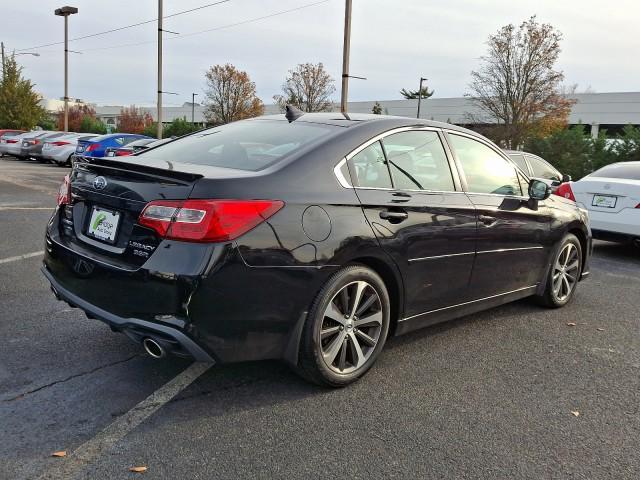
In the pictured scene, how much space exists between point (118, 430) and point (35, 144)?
24.1m

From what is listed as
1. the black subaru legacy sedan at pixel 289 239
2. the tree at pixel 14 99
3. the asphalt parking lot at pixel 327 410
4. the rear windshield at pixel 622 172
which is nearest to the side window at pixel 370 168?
the black subaru legacy sedan at pixel 289 239

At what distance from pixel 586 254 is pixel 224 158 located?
384 cm

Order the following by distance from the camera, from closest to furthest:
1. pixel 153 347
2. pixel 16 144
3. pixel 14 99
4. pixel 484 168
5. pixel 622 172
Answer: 1. pixel 153 347
2. pixel 484 168
3. pixel 622 172
4. pixel 16 144
5. pixel 14 99

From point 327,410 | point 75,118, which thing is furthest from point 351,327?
point 75,118

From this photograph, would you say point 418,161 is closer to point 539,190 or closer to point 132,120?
point 539,190

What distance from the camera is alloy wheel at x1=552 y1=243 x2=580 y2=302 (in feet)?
17.3

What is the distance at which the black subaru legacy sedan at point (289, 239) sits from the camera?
2867 millimetres

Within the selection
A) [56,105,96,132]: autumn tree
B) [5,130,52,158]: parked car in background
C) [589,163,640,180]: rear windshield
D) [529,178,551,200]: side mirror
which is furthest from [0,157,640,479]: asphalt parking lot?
[56,105,96,132]: autumn tree

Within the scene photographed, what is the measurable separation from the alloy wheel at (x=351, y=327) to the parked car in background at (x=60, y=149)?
2124cm

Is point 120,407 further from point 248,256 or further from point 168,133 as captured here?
point 168,133

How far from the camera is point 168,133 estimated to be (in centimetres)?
A: 4012

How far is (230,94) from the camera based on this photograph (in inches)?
2105

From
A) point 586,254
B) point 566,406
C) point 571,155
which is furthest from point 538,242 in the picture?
point 571,155

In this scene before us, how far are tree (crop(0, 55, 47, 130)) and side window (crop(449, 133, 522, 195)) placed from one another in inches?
1703
